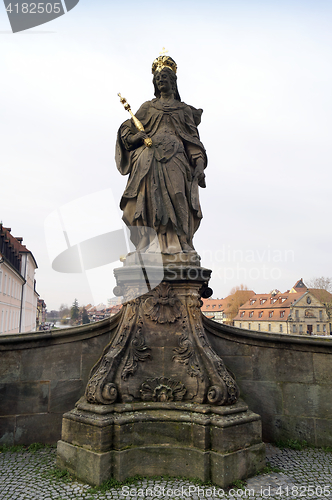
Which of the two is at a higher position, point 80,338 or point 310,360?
point 80,338

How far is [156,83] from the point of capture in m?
5.82

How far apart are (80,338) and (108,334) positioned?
412 millimetres

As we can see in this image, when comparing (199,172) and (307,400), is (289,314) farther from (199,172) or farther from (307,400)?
(199,172)

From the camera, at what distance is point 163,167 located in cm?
541

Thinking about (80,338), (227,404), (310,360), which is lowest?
(227,404)

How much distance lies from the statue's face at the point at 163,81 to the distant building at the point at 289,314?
4864 centimetres

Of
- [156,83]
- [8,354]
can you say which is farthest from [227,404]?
[156,83]

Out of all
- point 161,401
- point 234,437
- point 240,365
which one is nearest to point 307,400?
point 240,365

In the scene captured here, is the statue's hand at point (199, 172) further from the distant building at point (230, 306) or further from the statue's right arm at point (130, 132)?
the distant building at point (230, 306)

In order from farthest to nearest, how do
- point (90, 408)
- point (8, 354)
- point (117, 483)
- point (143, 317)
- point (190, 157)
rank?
point (190, 157)
point (8, 354)
point (143, 317)
point (90, 408)
point (117, 483)

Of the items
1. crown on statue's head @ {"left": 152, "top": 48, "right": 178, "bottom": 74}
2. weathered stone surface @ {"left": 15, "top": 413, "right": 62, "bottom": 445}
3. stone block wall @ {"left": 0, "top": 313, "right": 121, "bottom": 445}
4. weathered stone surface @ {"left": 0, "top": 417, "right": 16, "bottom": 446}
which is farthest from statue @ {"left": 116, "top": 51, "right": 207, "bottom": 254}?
weathered stone surface @ {"left": 0, "top": 417, "right": 16, "bottom": 446}

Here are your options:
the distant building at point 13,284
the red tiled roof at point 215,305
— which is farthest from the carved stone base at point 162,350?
the red tiled roof at point 215,305

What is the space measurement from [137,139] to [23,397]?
165 inches

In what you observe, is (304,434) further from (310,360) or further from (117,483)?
(117,483)
